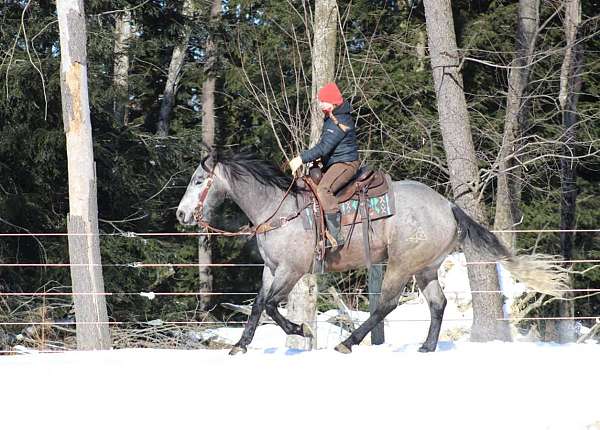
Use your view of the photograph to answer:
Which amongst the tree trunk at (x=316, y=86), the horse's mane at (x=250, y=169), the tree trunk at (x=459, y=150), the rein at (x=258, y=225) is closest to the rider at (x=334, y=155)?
the rein at (x=258, y=225)

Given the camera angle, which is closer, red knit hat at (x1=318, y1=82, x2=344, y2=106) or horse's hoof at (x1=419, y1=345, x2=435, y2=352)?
red knit hat at (x1=318, y1=82, x2=344, y2=106)

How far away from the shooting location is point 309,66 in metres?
18.6

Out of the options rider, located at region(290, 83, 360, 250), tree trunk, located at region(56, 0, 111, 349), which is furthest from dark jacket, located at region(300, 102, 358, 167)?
tree trunk, located at region(56, 0, 111, 349)

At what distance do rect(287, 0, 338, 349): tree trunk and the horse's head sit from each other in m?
3.94

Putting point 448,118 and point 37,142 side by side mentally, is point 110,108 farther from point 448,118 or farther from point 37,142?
point 448,118

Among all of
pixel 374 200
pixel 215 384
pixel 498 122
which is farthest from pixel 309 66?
pixel 215 384

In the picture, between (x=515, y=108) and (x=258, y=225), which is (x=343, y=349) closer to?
(x=258, y=225)

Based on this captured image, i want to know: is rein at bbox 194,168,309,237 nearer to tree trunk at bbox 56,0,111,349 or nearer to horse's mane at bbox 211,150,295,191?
horse's mane at bbox 211,150,295,191

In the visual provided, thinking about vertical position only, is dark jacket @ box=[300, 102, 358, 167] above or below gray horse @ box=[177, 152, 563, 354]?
above

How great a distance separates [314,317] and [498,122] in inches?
263

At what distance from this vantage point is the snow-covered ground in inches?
250

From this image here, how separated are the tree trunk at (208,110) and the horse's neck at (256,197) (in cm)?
1165

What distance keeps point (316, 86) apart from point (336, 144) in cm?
422

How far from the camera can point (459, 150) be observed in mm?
12430
